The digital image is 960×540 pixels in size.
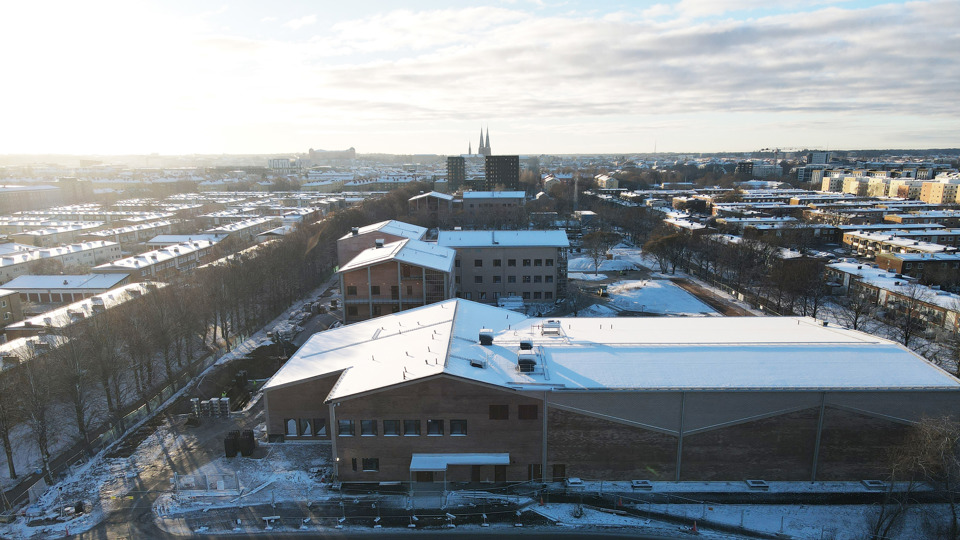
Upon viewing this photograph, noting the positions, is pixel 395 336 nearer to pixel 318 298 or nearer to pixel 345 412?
pixel 345 412

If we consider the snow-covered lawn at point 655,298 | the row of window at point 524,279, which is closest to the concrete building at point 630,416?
the snow-covered lawn at point 655,298

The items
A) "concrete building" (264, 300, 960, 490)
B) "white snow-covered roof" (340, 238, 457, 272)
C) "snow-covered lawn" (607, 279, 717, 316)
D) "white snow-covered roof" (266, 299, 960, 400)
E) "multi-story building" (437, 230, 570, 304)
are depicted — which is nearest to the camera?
A: "concrete building" (264, 300, 960, 490)

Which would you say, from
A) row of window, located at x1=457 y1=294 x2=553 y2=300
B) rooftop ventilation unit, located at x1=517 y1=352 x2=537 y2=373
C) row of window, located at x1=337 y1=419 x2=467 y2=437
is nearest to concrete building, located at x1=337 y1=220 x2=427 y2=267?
row of window, located at x1=457 y1=294 x2=553 y2=300

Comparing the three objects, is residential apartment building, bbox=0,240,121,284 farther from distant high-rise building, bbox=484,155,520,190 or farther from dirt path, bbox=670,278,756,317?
distant high-rise building, bbox=484,155,520,190

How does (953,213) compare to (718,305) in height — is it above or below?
above

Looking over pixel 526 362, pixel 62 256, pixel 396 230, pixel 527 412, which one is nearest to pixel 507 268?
pixel 396 230

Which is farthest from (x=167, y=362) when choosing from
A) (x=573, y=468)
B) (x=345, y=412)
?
(x=573, y=468)

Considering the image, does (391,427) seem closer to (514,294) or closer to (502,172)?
(514,294)
